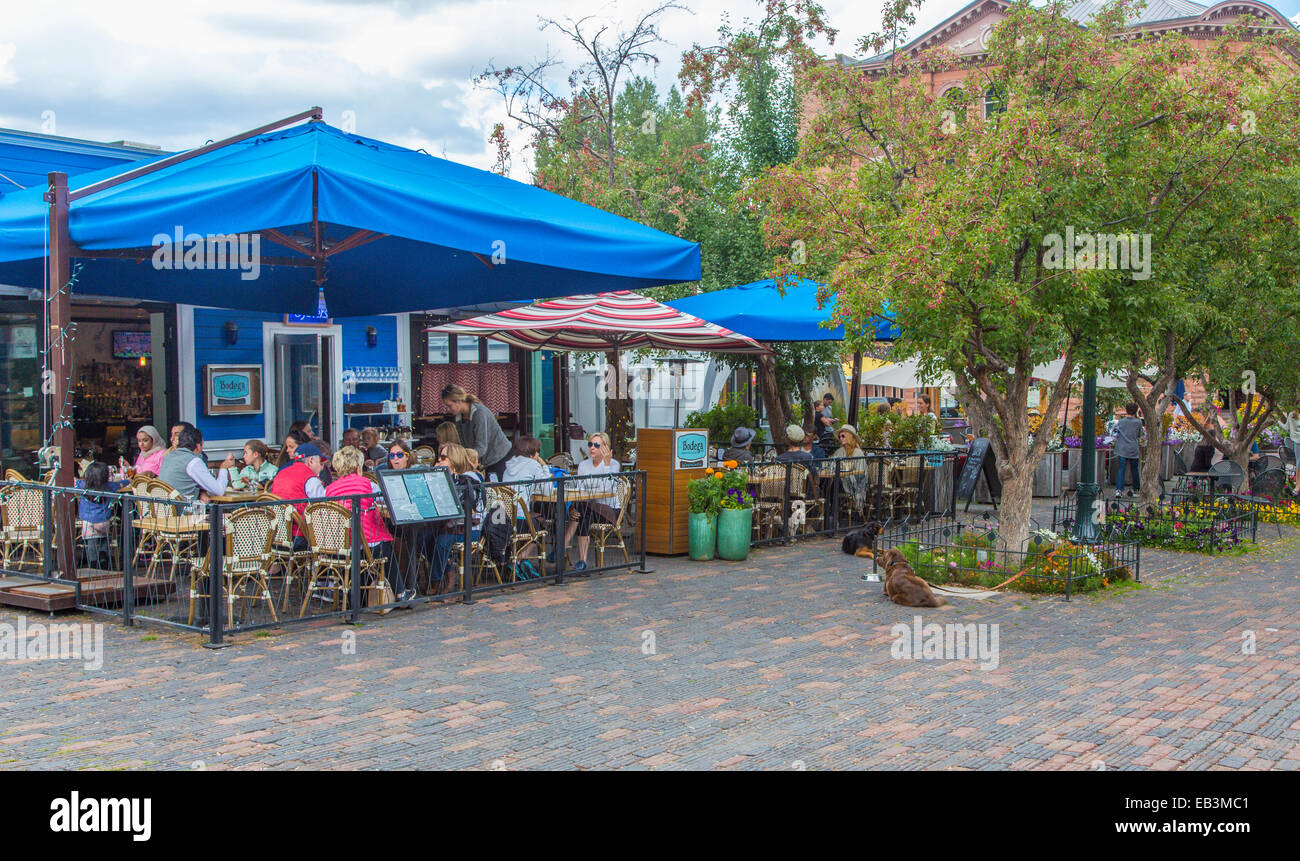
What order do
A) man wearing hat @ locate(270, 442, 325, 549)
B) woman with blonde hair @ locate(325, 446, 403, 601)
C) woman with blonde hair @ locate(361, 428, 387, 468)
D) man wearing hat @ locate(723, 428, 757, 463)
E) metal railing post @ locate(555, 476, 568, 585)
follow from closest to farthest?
woman with blonde hair @ locate(325, 446, 403, 601) < man wearing hat @ locate(270, 442, 325, 549) < metal railing post @ locate(555, 476, 568, 585) < woman with blonde hair @ locate(361, 428, 387, 468) < man wearing hat @ locate(723, 428, 757, 463)

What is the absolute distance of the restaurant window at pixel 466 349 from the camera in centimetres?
1733

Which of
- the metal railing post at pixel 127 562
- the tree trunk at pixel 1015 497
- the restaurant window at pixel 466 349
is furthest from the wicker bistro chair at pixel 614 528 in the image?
the restaurant window at pixel 466 349

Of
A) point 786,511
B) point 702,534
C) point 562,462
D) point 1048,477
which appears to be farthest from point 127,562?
point 1048,477

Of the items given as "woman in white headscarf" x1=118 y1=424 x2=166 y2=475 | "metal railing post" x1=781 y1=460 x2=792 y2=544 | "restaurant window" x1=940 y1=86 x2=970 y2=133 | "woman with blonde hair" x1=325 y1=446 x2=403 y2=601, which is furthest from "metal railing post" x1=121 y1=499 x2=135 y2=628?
"restaurant window" x1=940 y1=86 x2=970 y2=133

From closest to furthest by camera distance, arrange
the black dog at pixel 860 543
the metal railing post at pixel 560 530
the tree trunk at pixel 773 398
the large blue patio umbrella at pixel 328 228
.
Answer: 1. the large blue patio umbrella at pixel 328 228
2. the metal railing post at pixel 560 530
3. the black dog at pixel 860 543
4. the tree trunk at pixel 773 398

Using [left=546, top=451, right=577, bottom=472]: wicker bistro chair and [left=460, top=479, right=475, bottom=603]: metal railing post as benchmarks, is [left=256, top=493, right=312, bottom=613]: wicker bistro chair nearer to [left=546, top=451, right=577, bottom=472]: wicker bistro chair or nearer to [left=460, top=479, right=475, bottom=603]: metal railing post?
[left=460, top=479, right=475, bottom=603]: metal railing post

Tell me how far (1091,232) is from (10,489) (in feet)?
30.7

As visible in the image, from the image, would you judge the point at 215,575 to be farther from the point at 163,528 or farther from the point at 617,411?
the point at 617,411

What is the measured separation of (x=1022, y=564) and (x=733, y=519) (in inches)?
113

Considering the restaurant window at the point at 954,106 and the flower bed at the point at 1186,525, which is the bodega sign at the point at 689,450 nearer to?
the restaurant window at the point at 954,106

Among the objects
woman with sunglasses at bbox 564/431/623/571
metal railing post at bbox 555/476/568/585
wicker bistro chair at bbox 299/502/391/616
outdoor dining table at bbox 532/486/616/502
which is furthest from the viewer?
woman with sunglasses at bbox 564/431/623/571

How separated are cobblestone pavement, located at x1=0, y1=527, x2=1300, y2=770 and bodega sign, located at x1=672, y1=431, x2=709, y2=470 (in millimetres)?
2328

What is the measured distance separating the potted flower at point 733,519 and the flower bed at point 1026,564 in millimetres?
1616

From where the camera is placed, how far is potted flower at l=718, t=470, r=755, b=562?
11.5m
